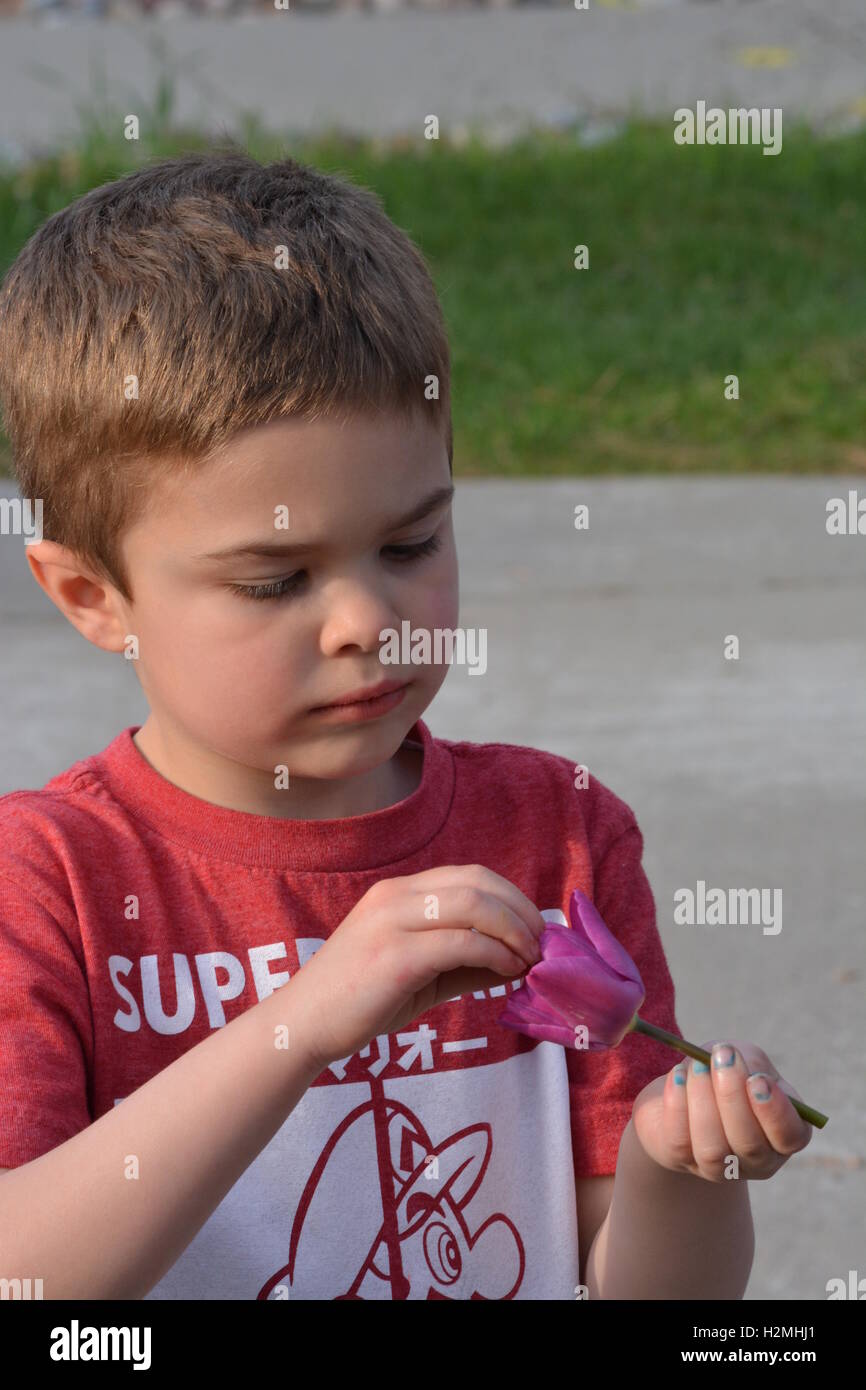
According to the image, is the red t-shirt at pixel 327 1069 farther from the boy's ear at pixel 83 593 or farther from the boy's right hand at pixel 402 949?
the boy's right hand at pixel 402 949

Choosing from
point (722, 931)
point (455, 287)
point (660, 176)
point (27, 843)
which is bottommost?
point (27, 843)

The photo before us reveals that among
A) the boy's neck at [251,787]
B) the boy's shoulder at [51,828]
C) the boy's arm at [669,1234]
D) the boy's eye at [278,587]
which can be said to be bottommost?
the boy's arm at [669,1234]

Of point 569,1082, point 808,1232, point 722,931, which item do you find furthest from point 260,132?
point 569,1082

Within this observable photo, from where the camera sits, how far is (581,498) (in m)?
5.43

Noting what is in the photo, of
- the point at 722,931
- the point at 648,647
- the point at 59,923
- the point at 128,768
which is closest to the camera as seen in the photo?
the point at 59,923

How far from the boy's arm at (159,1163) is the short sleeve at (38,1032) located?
10cm

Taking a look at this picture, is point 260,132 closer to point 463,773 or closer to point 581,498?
point 581,498

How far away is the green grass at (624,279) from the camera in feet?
19.0

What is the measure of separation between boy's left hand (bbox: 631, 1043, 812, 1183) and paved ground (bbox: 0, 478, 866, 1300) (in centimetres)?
118

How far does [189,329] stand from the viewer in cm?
162

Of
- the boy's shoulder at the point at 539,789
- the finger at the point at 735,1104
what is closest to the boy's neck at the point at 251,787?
the boy's shoulder at the point at 539,789

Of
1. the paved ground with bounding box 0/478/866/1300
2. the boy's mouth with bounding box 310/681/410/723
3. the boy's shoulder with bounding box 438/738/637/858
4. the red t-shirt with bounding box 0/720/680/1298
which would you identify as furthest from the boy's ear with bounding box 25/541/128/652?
the paved ground with bounding box 0/478/866/1300

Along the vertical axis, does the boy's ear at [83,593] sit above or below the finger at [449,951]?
above

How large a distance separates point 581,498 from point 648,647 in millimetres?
827
